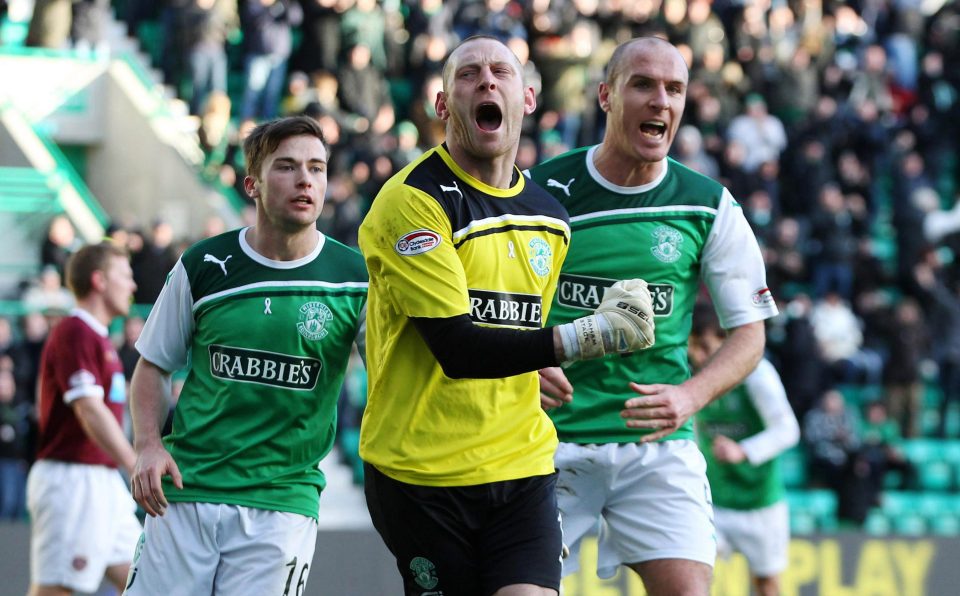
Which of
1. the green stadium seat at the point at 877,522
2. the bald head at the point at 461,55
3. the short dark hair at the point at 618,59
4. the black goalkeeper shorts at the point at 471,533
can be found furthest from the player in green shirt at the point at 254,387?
the green stadium seat at the point at 877,522

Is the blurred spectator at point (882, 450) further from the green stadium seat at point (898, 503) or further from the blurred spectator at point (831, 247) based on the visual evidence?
the blurred spectator at point (831, 247)

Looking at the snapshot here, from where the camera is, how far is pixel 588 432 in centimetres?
590

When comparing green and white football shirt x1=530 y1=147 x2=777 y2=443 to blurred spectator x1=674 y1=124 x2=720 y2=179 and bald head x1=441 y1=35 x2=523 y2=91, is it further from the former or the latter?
blurred spectator x1=674 y1=124 x2=720 y2=179

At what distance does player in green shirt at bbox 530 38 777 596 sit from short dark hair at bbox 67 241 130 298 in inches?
118

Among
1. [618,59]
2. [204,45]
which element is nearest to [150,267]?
[204,45]

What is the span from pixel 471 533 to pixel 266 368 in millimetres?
1184

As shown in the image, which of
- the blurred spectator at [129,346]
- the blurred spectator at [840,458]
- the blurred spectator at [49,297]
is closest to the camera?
the blurred spectator at [129,346]

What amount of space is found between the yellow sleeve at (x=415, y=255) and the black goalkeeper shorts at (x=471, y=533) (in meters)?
0.61

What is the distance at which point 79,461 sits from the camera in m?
8.04

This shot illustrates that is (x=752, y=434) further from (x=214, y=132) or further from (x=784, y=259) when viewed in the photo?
(x=214, y=132)

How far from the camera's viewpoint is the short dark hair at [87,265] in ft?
26.2

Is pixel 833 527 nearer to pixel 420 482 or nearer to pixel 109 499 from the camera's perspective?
pixel 109 499

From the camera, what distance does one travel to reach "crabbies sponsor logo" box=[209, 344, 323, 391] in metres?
5.61

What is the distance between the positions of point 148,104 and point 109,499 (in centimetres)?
1248
